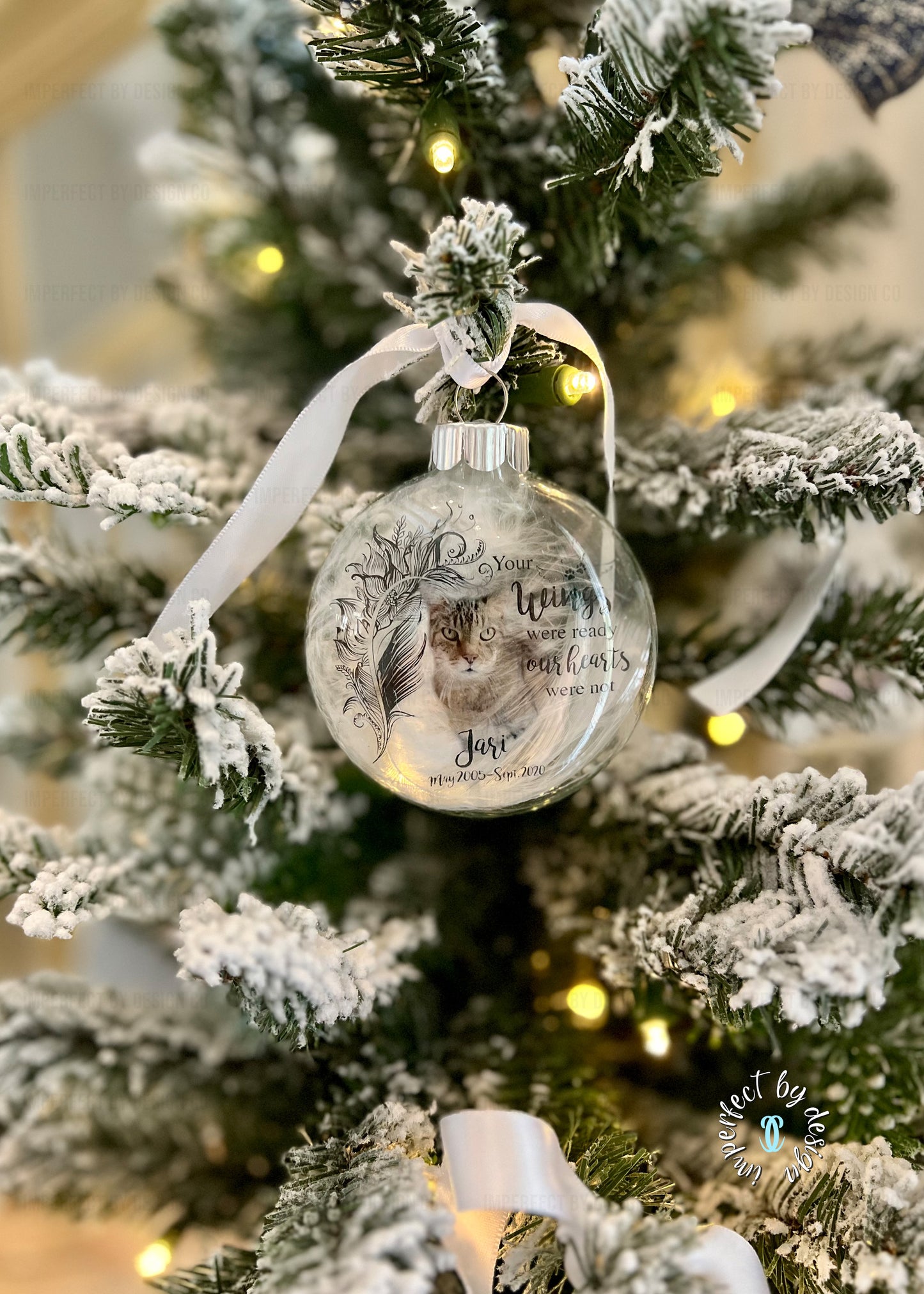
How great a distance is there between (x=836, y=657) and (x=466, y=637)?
0.27 meters

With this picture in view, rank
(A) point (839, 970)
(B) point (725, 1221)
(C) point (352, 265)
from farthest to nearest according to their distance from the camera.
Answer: (C) point (352, 265) < (B) point (725, 1221) < (A) point (839, 970)

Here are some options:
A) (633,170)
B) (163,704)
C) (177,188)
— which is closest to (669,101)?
(633,170)

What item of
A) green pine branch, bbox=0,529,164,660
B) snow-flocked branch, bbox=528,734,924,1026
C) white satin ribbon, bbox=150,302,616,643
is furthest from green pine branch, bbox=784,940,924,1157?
green pine branch, bbox=0,529,164,660

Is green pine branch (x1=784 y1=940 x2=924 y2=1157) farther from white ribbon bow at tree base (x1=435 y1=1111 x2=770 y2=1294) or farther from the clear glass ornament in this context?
the clear glass ornament

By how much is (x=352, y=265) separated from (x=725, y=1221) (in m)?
0.70

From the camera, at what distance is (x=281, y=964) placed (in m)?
0.38

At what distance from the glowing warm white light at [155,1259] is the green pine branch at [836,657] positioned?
51 cm

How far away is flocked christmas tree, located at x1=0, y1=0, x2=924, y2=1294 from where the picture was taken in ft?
1.26

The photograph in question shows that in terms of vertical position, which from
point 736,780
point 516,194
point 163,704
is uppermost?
point 516,194

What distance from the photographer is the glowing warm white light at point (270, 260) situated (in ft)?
2.50

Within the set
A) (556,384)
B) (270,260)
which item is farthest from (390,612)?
(270,260)

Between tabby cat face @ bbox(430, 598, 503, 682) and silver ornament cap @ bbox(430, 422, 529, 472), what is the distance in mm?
72

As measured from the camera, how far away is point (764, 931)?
397 millimetres

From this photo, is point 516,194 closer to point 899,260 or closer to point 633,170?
point 633,170
